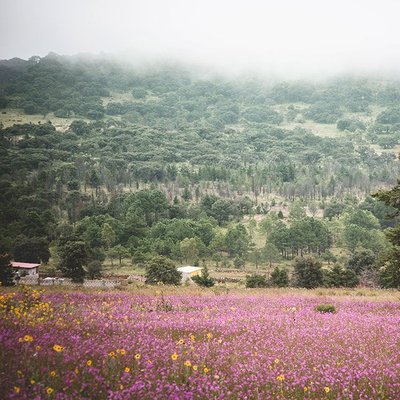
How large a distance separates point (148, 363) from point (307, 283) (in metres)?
41.0

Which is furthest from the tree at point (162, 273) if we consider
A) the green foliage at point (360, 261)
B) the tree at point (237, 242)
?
the tree at point (237, 242)

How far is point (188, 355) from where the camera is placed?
25.4 ft

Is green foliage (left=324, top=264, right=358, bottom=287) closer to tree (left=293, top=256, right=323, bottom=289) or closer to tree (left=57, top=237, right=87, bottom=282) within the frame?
tree (left=293, top=256, right=323, bottom=289)

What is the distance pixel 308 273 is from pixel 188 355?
133 feet

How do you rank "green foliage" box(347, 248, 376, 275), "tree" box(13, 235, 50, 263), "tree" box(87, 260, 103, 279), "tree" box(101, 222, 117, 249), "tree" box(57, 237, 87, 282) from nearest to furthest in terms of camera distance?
"tree" box(57, 237, 87, 282)
"green foliage" box(347, 248, 376, 275)
"tree" box(87, 260, 103, 279)
"tree" box(13, 235, 50, 263)
"tree" box(101, 222, 117, 249)

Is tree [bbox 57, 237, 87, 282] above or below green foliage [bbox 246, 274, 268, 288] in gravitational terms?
below

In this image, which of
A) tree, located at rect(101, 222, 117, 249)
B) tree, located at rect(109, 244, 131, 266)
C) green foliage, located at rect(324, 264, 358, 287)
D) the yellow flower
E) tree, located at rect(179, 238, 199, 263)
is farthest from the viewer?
tree, located at rect(101, 222, 117, 249)

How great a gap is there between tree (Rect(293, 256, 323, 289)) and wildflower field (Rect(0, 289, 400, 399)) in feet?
111

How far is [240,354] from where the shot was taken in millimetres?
8227

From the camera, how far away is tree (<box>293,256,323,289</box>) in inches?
1780

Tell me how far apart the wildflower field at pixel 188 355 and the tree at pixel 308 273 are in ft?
111

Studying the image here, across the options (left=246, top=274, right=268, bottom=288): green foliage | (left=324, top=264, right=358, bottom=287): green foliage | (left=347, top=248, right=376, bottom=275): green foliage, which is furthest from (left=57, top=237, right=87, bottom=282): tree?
(left=347, top=248, right=376, bottom=275): green foliage

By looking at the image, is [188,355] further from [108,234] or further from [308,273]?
[108,234]

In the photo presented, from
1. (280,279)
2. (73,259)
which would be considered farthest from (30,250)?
(280,279)
